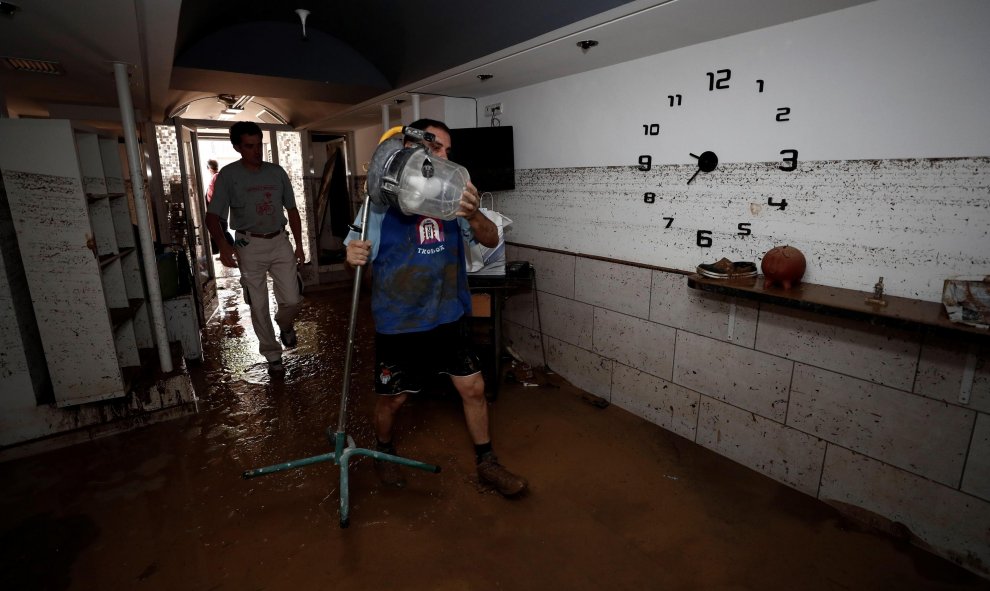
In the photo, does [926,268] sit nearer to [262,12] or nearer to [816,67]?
[816,67]

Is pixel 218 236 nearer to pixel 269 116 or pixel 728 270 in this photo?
pixel 728 270

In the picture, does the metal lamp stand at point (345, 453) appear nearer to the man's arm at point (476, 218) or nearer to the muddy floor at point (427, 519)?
the muddy floor at point (427, 519)

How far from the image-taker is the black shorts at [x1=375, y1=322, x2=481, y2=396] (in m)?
2.44

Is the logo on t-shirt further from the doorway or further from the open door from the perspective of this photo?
the doorway

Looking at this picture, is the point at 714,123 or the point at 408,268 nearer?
the point at 408,268

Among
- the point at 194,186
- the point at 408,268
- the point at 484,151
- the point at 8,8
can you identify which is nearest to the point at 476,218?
the point at 408,268

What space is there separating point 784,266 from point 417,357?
1.81 metres

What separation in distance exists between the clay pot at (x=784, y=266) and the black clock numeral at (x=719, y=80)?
3.12 feet

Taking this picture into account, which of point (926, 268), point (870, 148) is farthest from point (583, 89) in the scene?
point (926, 268)

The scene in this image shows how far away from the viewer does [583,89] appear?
3490 mm

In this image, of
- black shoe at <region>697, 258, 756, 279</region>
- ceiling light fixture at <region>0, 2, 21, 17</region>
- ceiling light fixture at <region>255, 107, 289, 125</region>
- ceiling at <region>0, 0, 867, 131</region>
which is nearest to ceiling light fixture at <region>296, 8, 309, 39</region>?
ceiling at <region>0, 0, 867, 131</region>

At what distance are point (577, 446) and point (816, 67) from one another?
91.1 inches

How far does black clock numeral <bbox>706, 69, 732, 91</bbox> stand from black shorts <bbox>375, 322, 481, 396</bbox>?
192 centimetres

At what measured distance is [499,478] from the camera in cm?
246
